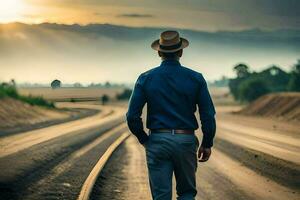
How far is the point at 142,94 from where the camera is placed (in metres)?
6.79

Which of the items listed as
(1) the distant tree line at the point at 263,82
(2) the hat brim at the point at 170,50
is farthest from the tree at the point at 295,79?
(2) the hat brim at the point at 170,50

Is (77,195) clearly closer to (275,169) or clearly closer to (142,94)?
(142,94)

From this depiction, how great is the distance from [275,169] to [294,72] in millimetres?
76026

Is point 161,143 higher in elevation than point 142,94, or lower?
lower

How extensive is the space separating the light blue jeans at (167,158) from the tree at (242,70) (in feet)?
406

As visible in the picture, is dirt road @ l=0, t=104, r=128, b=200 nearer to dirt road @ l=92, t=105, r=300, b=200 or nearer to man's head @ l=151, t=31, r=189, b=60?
dirt road @ l=92, t=105, r=300, b=200

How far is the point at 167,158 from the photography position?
6.68m

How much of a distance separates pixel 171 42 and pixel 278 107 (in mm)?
52320

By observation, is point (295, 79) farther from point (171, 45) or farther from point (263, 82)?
point (171, 45)

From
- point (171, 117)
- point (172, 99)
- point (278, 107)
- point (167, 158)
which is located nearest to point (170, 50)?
point (172, 99)

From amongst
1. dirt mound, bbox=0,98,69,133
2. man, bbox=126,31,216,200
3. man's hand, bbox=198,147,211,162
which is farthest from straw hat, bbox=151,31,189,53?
dirt mound, bbox=0,98,69,133

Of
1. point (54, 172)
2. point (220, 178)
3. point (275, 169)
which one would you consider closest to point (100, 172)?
point (54, 172)

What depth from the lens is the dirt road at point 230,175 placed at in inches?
446

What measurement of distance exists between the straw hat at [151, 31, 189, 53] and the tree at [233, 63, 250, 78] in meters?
123
